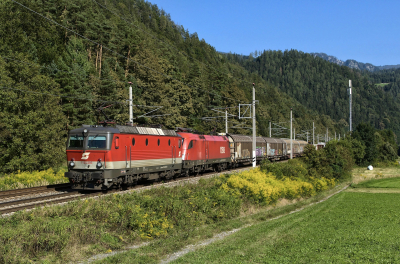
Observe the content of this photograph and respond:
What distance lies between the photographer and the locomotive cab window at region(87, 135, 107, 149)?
2003 centimetres

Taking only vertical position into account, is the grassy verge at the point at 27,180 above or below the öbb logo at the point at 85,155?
below

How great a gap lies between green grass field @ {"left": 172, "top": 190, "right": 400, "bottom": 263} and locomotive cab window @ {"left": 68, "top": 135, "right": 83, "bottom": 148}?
1097cm

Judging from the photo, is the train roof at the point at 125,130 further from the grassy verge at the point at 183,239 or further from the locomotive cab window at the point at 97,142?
the grassy verge at the point at 183,239

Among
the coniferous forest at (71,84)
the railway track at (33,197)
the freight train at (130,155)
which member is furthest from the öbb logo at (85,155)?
the coniferous forest at (71,84)

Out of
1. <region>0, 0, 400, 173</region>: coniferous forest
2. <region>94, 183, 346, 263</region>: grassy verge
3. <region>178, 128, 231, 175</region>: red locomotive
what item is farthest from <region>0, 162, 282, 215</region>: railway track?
<region>178, 128, 231, 175</region>: red locomotive

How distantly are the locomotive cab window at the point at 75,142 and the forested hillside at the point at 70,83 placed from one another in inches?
102

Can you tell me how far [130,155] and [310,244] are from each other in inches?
520

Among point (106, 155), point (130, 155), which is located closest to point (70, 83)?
point (130, 155)

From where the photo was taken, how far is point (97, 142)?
20.1 meters

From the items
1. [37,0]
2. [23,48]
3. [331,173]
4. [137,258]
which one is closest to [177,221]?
[137,258]

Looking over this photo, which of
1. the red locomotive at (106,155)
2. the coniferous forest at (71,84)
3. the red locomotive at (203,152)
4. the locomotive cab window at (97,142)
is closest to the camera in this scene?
the red locomotive at (106,155)

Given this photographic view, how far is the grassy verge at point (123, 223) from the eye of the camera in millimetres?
10562

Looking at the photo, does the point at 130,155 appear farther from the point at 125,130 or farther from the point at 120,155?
the point at 125,130

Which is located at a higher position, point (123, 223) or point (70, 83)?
point (70, 83)
